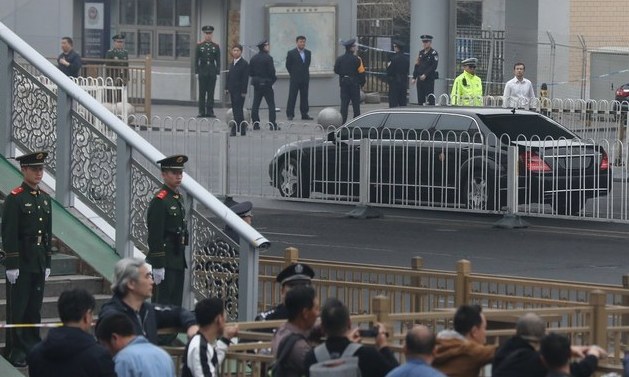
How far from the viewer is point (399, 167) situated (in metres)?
22.9

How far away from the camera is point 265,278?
12719 mm

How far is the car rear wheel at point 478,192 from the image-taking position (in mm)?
22016

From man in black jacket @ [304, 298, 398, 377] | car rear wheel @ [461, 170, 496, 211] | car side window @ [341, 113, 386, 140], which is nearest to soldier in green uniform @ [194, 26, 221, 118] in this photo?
car side window @ [341, 113, 386, 140]

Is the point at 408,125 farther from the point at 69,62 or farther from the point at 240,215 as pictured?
the point at 240,215

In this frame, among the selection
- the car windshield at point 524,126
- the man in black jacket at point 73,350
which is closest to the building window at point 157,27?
the car windshield at point 524,126

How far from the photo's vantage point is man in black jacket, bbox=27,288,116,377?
828 cm

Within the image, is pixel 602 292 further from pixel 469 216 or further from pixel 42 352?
pixel 469 216

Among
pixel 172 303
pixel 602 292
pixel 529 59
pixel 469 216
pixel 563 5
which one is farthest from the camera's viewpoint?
pixel 563 5

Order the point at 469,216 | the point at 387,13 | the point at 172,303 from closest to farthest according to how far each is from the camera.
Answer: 1. the point at 172,303
2. the point at 469,216
3. the point at 387,13

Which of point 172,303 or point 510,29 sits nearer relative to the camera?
point 172,303

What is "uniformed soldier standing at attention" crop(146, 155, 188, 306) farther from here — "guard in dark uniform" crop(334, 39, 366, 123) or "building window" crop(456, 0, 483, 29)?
"building window" crop(456, 0, 483, 29)

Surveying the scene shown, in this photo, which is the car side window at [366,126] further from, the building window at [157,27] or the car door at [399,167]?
the building window at [157,27]

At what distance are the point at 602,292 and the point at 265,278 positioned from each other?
2.95 m

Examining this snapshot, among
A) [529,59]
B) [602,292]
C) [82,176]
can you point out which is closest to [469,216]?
[82,176]
